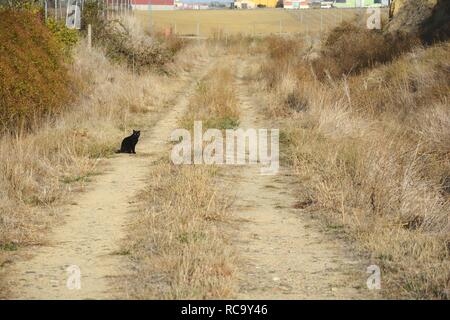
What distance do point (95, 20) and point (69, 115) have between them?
38.1ft

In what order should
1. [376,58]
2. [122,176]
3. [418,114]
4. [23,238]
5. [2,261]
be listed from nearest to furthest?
[2,261] < [23,238] < [122,176] < [418,114] < [376,58]

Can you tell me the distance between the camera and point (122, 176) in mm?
10586

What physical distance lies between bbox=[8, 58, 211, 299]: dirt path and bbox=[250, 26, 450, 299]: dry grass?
221 cm

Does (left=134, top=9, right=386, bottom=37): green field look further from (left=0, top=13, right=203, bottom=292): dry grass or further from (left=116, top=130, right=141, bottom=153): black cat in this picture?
(left=116, top=130, right=141, bottom=153): black cat

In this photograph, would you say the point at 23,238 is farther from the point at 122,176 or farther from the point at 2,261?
the point at 122,176

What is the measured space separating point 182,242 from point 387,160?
358 centimetres

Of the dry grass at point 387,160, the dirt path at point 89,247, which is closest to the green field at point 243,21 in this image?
the dry grass at point 387,160

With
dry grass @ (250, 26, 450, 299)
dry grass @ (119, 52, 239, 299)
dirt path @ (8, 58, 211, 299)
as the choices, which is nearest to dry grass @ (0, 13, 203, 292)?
dirt path @ (8, 58, 211, 299)

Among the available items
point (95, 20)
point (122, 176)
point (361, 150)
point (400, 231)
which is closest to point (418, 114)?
point (361, 150)

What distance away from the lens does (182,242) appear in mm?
6898

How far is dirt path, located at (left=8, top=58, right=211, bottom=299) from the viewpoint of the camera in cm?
578

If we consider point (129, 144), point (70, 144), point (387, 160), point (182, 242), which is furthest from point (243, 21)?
point (182, 242)

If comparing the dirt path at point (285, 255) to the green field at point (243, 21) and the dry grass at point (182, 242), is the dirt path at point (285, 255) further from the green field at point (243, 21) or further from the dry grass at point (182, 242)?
the green field at point (243, 21)

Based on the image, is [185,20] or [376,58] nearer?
[376,58]
